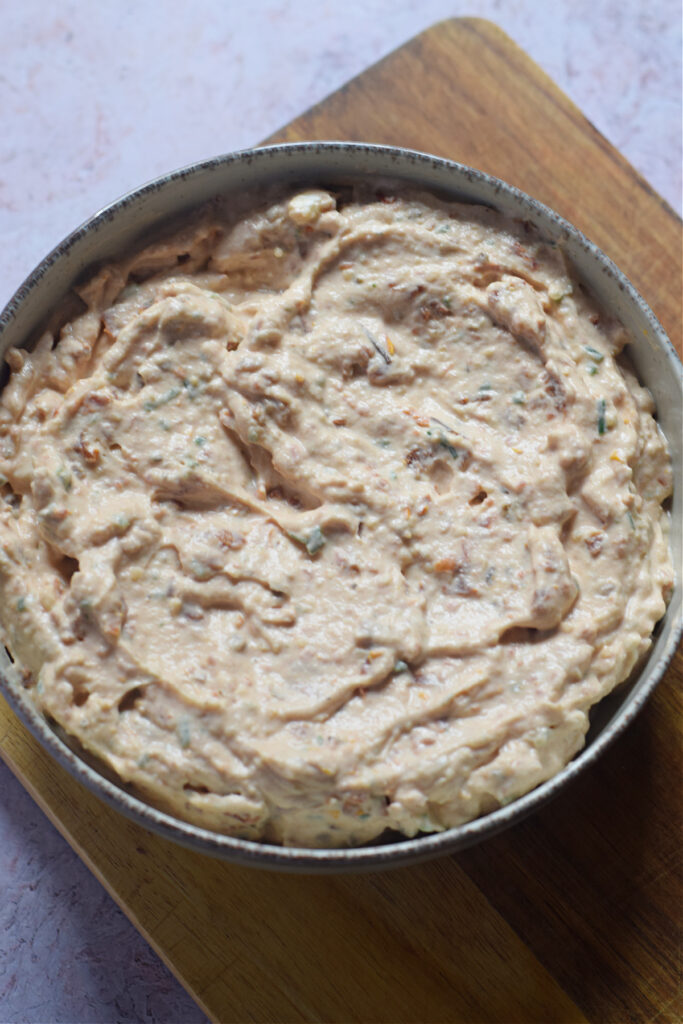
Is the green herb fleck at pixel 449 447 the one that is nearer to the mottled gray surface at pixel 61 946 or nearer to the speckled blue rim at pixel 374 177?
the speckled blue rim at pixel 374 177

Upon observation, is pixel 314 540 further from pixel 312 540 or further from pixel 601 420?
pixel 601 420

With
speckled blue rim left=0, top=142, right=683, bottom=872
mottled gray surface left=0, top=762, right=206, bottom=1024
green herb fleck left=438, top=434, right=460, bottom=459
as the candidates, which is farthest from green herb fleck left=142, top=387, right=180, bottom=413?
mottled gray surface left=0, top=762, right=206, bottom=1024

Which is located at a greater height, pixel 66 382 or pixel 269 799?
pixel 66 382

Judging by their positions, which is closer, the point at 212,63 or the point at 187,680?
the point at 187,680

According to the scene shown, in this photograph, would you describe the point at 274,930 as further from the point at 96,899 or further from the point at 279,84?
the point at 279,84

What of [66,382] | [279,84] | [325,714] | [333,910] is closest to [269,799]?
[325,714]

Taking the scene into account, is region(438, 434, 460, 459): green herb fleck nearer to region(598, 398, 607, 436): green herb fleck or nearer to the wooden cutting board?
region(598, 398, 607, 436): green herb fleck
